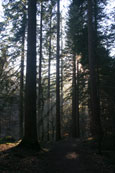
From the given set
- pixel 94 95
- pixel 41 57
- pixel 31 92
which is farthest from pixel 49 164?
pixel 41 57

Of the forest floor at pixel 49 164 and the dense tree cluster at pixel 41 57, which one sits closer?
the forest floor at pixel 49 164

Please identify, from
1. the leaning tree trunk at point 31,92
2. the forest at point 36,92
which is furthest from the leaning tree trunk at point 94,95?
the leaning tree trunk at point 31,92

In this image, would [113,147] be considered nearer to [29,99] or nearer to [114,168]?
[114,168]

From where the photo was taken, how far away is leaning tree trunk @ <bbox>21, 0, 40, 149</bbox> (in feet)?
23.9

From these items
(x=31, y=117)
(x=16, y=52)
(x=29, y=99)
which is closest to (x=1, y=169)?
(x=31, y=117)

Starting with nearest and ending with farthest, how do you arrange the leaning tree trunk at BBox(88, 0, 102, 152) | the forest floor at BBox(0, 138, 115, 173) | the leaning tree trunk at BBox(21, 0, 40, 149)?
the forest floor at BBox(0, 138, 115, 173) < the leaning tree trunk at BBox(21, 0, 40, 149) < the leaning tree trunk at BBox(88, 0, 102, 152)

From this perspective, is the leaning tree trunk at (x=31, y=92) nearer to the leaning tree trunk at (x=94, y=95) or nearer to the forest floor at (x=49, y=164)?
the forest floor at (x=49, y=164)

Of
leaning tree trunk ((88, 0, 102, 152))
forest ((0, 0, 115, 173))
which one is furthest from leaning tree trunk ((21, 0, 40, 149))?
leaning tree trunk ((88, 0, 102, 152))

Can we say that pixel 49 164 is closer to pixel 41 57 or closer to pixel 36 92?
pixel 36 92

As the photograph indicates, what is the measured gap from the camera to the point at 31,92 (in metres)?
7.72

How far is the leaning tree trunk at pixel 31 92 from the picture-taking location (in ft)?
23.9

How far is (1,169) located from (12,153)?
1.73 m

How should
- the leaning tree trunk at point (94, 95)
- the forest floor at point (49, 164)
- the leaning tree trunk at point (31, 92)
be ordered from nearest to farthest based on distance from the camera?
the forest floor at point (49, 164) < the leaning tree trunk at point (31, 92) < the leaning tree trunk at point (94, 95)

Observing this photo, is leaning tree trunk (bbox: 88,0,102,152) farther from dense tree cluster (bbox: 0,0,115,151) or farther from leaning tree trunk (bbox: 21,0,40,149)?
leaning tree trunk (bbox: 21,0,40,149)
